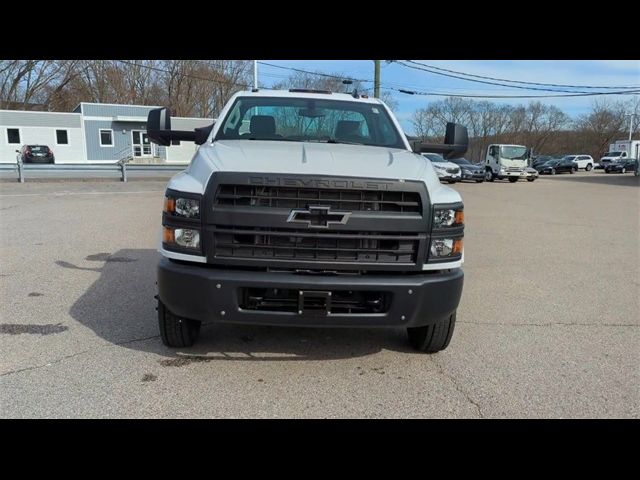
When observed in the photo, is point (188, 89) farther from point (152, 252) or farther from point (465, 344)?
point (465, 344)

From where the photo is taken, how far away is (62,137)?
3709cm

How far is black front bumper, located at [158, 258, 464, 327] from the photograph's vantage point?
298 cm

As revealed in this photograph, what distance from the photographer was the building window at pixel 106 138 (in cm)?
3835

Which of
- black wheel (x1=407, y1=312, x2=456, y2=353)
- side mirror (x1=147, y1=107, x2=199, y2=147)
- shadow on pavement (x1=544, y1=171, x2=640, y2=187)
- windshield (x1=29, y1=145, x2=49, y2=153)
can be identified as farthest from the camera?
windshield (x1=29, y1=145, x2=49, y2=153)

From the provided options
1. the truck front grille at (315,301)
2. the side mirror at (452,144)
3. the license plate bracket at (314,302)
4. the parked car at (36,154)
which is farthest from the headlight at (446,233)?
the parked car at (36,154)

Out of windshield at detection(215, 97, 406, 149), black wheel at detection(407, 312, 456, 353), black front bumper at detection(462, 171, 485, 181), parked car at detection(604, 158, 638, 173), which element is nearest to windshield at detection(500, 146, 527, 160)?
black front bumper at detection(462, 171, 485, 181)

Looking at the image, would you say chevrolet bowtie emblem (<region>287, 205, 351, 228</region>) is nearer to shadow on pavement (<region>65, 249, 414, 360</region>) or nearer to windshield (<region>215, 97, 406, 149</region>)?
shadow on pavement (<region>65, 249, 414, 360</region>)

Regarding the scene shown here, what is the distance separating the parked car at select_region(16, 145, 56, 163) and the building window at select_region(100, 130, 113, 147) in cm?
506

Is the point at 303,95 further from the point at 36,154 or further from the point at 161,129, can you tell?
the point at 36,154

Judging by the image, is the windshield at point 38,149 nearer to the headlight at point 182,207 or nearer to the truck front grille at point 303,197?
the headlight at point 182,207

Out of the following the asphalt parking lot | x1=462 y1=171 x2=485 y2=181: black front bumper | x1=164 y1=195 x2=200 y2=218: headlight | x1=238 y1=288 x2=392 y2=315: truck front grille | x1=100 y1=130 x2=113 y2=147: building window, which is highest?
x1=100 y1=130 x2=113 y2=147: building window

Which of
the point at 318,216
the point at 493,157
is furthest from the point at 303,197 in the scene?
the point at 493,157

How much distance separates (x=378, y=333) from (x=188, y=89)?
51.3 metres

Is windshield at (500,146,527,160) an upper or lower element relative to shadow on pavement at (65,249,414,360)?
upper
